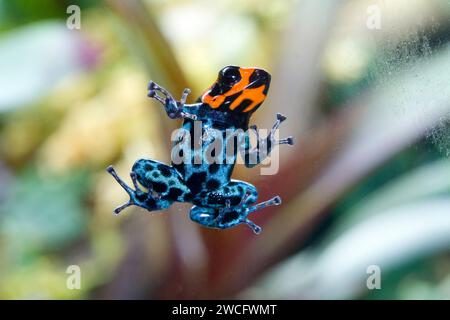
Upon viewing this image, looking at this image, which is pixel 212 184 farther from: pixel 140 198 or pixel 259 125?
pixel 259 125

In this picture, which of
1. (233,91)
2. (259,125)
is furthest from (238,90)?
(259,125)

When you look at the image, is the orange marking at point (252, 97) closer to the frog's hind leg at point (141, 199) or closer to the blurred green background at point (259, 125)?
the frog's hind leg at point (141, 199)

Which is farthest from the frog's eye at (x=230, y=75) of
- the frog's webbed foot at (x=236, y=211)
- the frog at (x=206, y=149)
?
the frog's webbed foot at (x=236, y=211)

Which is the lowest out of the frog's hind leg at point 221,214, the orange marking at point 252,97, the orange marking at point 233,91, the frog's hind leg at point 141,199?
the frog's hind leg at point 221,214

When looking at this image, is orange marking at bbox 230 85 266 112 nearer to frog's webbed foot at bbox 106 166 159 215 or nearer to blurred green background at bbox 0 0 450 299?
frog's webbed foot at bbox 106 166 159 215

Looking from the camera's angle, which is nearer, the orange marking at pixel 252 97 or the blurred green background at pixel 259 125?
the orange marking at pixel 252 97
